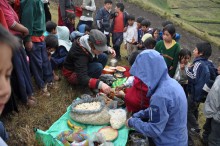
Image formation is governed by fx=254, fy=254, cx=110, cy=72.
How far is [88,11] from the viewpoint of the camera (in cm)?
661

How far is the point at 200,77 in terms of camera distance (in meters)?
4.03

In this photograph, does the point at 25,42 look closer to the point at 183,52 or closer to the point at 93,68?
→ the point at 93,68

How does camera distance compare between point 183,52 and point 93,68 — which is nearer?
point 93,68

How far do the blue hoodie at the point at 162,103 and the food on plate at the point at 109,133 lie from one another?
0.40 metres

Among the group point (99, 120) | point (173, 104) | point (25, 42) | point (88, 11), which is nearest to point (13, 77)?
point (25, 42)

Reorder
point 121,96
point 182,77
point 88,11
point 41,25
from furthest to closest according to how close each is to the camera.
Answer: point 88,11 < point 182,77 < point 121,96 < point 41,25

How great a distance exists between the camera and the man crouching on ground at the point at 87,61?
3.95 m

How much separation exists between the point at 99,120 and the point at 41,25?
1597mm

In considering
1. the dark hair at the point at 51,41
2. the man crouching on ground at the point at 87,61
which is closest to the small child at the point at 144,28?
the man crouching on ground at the point at 87,61

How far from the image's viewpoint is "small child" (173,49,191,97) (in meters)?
4.82

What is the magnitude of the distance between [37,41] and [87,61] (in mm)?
875

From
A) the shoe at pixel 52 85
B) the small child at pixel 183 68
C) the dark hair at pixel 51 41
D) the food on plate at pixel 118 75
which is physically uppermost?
the dark hair at pixel 51 41

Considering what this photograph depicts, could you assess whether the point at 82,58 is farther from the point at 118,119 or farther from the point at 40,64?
the point at 118,119

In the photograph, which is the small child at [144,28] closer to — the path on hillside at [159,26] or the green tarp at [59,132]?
the green tarp at [59,132]
